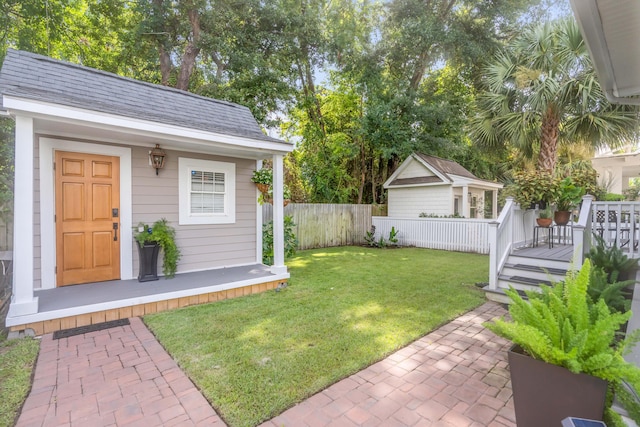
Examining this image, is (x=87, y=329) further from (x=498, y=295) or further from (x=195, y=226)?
(x=498, y=295)

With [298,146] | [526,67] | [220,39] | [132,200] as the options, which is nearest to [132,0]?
[220,39]

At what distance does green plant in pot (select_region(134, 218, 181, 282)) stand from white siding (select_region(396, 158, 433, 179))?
9.95 metres

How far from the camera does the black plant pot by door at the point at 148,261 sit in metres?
4.96

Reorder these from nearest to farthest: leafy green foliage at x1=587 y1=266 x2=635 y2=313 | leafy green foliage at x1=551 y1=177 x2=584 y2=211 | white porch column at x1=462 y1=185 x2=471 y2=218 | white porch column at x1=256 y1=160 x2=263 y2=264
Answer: leafy green foliage at x1=587 y1=266 x2=635 y2=313
leafy green foliage at x1=551 y1=177 x2=584 y2=211
white porch column at x1=256 y1=160 x2=263 y2=264
white porch column at x1=462 y1=185 x2=471 y2=218

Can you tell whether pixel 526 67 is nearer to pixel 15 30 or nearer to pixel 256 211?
pixel 256 211

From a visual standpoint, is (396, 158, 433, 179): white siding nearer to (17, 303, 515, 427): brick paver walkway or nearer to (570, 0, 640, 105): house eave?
(570, 0, 640, 105): house eave

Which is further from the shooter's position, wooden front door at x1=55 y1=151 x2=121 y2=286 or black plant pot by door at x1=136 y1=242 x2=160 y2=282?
black plant pot by door at x1=136 y1=242 x2=160 y2=282

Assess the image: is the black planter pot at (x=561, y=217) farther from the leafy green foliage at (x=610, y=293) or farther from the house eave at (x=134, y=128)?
the house eave at (x=134, y=128)

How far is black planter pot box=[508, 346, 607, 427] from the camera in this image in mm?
1575

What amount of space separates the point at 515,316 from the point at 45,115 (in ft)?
17.0

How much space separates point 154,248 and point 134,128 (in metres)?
1.96

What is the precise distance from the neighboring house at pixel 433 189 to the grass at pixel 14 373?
11.6 metres

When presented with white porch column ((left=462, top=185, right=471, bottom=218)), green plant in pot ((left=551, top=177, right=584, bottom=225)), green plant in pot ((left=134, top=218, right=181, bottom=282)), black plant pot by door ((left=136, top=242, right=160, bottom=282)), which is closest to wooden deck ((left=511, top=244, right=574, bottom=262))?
green plant in pot ((left=551, top=177, right=584, bottom=225))

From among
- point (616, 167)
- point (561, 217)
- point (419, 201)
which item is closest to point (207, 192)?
point (561, 217)
